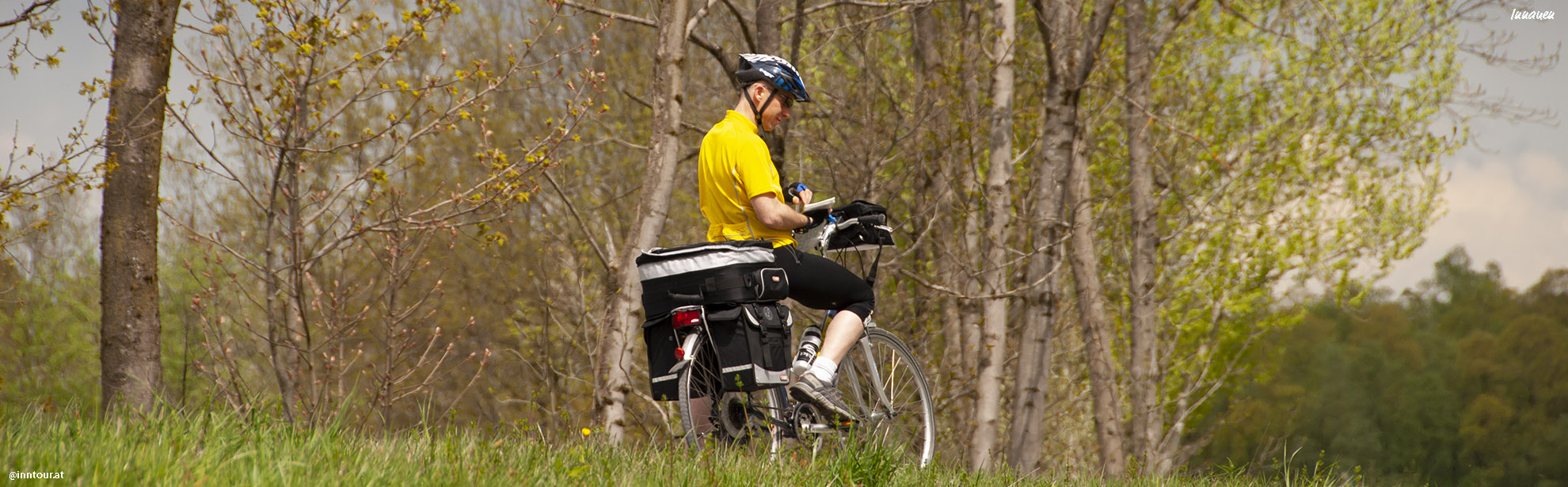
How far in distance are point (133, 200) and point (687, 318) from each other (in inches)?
116

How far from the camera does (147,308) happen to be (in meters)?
5.07

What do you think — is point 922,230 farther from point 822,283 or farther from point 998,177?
A: point 822,283

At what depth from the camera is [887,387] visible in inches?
200

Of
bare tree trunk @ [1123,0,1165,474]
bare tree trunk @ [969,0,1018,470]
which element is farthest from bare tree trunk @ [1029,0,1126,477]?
bare tree trunk @ [1123,0,1165,474]

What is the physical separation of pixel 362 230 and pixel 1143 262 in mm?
8022

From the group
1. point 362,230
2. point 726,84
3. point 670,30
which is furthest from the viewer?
point 726,84

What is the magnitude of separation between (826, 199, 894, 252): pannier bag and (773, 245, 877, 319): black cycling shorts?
0.38ft

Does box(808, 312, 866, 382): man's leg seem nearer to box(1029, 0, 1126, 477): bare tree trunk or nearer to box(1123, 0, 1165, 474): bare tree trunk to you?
box(1029, 0, 1126, 477): bare tree trunk

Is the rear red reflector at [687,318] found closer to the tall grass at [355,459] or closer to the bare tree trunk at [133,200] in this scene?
the tall grass at [355,459]

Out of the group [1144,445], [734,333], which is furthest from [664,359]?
[1144,445]

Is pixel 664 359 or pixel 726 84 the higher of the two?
pixel 726 84

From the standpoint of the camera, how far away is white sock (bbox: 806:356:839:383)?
4402mm

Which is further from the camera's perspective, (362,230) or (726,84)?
(726,84)

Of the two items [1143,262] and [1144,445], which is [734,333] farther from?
[1143,262]
